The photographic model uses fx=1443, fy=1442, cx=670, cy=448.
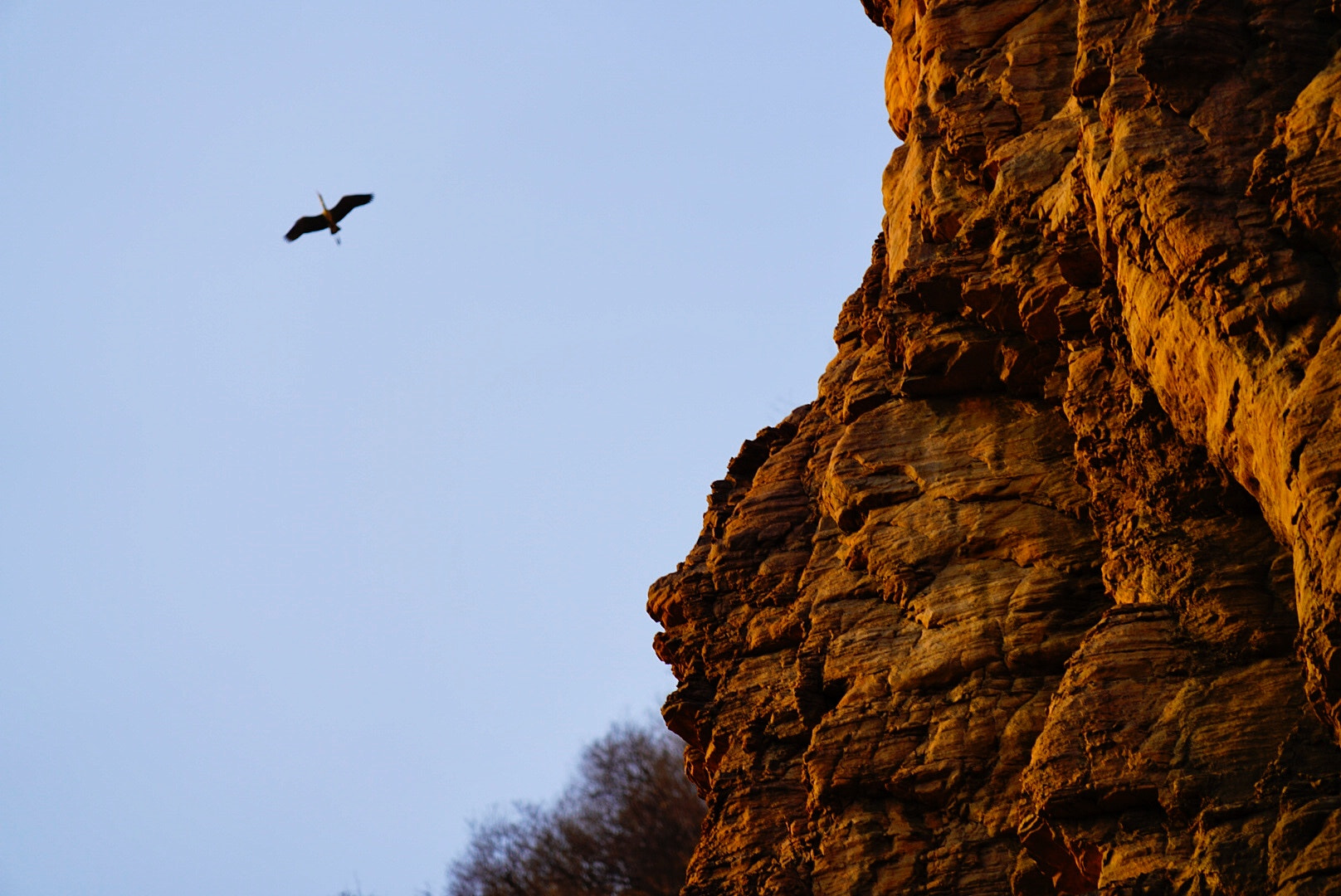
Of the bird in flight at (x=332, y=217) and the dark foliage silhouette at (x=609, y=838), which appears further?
the dark foliage silhouette at (x=609, y=838)

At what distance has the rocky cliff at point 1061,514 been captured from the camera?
12328mm

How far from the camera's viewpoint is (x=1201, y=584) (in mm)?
13531

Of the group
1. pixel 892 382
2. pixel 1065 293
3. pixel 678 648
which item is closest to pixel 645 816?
pixel 678 648

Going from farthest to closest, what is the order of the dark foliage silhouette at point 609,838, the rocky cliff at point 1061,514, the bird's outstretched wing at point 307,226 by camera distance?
the dark foliage silhouette at point 609,838
the bird's outstretched wing at point 307,226
the rocky cliff at point 1061,514

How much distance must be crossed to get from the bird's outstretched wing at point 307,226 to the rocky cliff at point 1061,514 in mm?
10551

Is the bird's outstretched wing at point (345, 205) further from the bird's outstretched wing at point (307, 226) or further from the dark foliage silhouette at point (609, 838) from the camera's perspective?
the dark foliage silhouette at point (609, 838)

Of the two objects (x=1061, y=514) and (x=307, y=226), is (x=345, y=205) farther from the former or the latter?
(x=1061, y=514)

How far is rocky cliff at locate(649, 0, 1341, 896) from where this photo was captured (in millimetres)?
12328

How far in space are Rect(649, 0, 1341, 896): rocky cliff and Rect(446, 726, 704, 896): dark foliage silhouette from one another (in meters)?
22.2

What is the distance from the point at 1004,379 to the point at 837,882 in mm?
6186

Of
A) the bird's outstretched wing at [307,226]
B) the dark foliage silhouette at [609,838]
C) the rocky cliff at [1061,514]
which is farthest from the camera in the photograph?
the dark foliage silhouette at [609,838]

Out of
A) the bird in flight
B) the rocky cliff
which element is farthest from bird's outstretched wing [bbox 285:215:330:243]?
the rocky cliff

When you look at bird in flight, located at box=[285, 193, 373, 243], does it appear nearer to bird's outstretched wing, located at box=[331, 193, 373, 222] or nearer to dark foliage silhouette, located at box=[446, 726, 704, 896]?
bird's outstretched wing, located at box=[331, 193, 373, 222]

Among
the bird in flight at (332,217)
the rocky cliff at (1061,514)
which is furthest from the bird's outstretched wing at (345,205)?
the rocky cliff at (1061,514)
